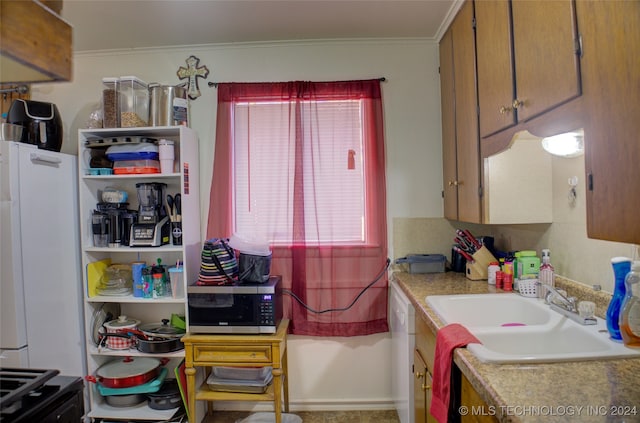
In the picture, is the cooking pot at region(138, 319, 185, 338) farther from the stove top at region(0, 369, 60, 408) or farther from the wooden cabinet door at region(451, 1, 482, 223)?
the wooden cabinet door at region(451, 1, 482, 223)

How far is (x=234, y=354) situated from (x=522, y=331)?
1481mm

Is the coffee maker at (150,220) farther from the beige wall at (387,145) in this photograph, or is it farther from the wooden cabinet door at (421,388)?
the wooden cabinet door at (421,388)

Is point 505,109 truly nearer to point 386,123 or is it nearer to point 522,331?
point 522,331

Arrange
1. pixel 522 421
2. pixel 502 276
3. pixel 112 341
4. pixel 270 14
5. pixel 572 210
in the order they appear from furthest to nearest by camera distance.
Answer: pixel 112 341, pixel 270 14, pixel 502 276, pixel 572 210, pixel 522 421

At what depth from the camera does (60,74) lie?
470mm

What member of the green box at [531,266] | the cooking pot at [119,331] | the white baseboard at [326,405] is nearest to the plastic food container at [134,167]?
the cooking pot at [119,331]

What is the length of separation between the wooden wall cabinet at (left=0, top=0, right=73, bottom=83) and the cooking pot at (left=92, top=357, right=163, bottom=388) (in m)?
2.23

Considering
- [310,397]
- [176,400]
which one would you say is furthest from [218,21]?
[310,397]

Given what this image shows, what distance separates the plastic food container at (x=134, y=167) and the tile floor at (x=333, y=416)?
66.2 inches

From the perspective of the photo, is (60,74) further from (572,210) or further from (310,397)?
(310,397)

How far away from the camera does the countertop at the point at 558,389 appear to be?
787 mm

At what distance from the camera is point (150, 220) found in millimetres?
2262

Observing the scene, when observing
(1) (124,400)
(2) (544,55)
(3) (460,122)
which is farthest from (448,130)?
(1) (124,400)

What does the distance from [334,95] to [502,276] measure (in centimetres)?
149
